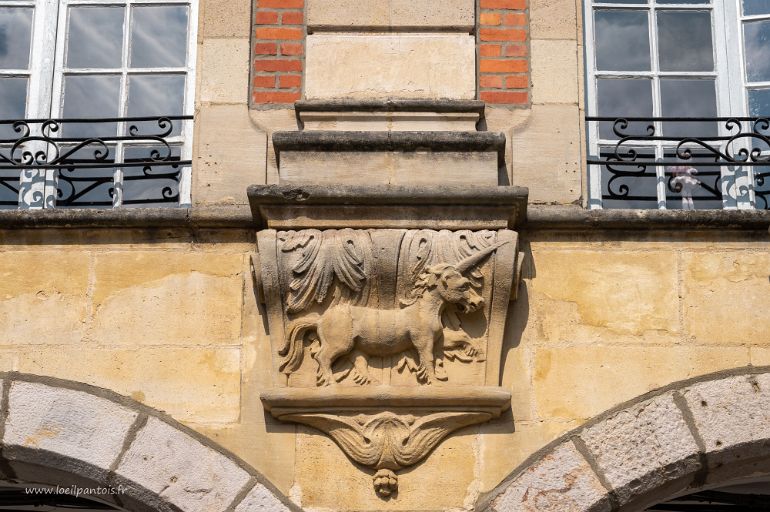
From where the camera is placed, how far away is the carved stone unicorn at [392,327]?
19.6ft

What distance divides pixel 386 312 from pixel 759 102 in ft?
6.68

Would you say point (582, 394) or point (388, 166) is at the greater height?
point (388, 166)

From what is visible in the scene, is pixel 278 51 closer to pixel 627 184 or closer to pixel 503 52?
pixel 503 52

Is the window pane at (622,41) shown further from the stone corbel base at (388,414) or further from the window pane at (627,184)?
the stone corbel base at (388,414)

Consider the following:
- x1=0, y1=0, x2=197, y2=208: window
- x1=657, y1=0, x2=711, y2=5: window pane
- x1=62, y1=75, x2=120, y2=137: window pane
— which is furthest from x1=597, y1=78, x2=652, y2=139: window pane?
x1=62, y1=75, x2=120, y2=137: window pane

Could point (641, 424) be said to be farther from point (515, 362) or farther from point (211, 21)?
point (211, 21)

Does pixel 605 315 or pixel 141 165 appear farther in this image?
pixel 141 165

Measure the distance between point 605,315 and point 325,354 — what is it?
114 cm

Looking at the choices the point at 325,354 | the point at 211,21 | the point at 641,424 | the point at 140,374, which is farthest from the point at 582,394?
the point at 211,21

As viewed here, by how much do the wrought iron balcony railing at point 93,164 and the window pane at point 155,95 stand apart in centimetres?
9

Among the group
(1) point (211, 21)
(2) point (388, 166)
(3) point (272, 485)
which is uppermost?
(1) point (211, 21)

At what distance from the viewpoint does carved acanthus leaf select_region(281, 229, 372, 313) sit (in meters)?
6.04

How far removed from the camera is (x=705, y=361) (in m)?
6.07

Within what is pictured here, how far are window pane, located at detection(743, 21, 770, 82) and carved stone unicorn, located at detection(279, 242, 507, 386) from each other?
1.70 metres
